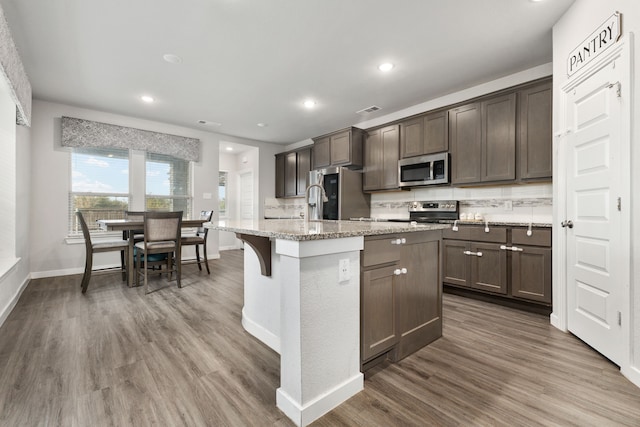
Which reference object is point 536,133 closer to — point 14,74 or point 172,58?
point 172,58

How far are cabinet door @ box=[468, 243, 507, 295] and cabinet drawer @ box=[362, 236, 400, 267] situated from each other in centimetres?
185

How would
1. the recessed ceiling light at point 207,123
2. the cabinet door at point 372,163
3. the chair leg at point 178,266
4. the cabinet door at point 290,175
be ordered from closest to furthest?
the chair leg at point 178,266, the cabinet door at point 372,163, the recessed ceiling light at point 207,123, the cabinet door at point 290,175

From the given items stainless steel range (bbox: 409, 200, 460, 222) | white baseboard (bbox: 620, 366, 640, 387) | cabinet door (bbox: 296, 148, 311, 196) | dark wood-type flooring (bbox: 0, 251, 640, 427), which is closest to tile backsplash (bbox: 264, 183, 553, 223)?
stainless steel range (bbox: 409, 200, 460, 222)

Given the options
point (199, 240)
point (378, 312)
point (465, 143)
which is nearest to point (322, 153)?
point (465, 143)

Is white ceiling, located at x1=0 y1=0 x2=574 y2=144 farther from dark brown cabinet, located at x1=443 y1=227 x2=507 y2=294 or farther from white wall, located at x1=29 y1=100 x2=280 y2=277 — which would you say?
dark brown cabinet, located at x1=443 y1=227 x2=507 y2=294

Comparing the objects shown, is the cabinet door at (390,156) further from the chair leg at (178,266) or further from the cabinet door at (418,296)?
the chair leg at (178,266)

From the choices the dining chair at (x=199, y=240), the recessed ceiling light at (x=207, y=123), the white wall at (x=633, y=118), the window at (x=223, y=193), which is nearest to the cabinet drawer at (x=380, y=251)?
the white wall at (x=633, y=118)

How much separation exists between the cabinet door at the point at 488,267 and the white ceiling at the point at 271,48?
2021 mm

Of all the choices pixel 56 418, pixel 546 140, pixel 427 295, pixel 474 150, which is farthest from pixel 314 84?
pixel 56 418

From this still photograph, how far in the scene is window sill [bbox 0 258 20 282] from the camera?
2427 mm

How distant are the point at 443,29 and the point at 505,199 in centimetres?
206

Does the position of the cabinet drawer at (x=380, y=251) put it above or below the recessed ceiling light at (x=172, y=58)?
below

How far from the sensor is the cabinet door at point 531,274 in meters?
2.66

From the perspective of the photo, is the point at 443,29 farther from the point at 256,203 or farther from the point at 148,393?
the point at 256,203
